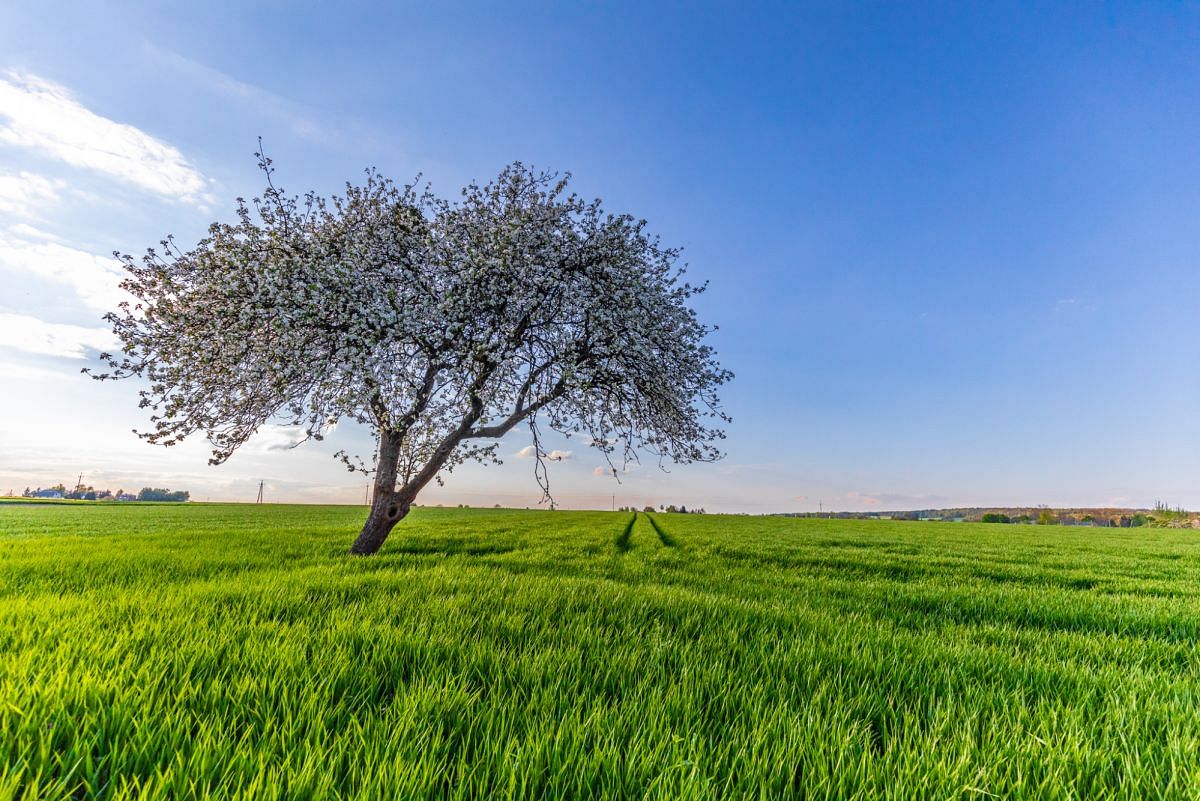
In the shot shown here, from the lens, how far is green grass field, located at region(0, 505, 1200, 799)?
228 cm

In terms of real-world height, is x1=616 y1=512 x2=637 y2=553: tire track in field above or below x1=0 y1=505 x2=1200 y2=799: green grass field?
below

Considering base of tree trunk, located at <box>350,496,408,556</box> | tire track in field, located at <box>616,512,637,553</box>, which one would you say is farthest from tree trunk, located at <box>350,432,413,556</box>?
tire track in field, located at <box>616,512,637,553</box>

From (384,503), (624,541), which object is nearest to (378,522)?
(384,503)

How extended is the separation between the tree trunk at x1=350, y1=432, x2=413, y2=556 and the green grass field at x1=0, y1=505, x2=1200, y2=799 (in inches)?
181

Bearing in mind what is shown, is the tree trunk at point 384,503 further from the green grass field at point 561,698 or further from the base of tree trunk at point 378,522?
the green grass field at point 561,698

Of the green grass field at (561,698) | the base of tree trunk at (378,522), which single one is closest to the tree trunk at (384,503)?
the base of tree trunk at (378,522)

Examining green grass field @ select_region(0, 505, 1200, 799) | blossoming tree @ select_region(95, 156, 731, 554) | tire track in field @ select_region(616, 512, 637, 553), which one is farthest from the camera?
tire track in field @ select_region(616, 512, 637, 553)

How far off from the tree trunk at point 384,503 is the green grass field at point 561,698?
4603 mm

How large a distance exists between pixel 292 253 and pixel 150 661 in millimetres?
9380

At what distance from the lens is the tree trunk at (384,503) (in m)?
11.6

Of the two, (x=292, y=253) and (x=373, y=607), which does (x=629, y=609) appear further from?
(x=292, y=253)

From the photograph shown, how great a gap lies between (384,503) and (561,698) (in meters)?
9.91

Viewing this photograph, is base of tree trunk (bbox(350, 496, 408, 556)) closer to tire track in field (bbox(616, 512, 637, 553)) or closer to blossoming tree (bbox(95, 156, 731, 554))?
blossoming tree (bbox(95, 156, 731, 554))

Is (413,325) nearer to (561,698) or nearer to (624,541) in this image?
(561,698)
